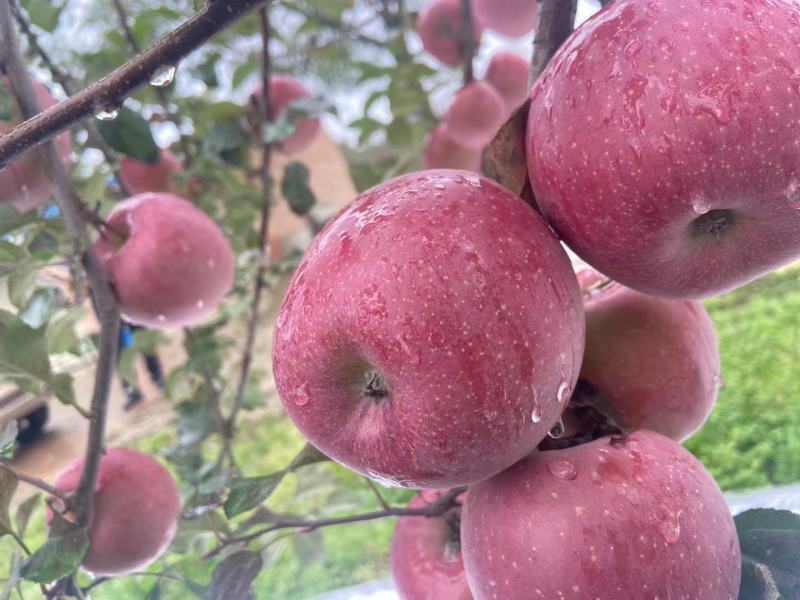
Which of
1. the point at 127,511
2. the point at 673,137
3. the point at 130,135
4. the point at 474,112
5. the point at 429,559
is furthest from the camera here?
the point at 474,112

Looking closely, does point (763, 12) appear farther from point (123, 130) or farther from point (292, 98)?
point (292, 98)

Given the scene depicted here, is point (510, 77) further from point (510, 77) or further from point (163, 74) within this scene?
point (163, 74)

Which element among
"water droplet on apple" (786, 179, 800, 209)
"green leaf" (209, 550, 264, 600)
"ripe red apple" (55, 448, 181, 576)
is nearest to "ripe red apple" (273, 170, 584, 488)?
"water droplet on apple" (786, 179, 800, 209)

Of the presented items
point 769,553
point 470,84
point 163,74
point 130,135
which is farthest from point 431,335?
point 470,84

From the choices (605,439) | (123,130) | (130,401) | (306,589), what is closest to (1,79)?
(123,130)

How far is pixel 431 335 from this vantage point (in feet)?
1.07

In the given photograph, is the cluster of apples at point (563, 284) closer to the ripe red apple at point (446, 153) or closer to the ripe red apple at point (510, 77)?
the ripe red apple at point (446, 153)

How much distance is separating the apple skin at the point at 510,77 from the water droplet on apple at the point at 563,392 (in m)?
0.82

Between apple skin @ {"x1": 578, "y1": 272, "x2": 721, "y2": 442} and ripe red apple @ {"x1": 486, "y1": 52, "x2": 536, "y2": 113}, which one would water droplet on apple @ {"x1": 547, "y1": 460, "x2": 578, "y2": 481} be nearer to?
apple skin @ {"x1": 578, "y1": 272, "x2": 721, "y2": 442}

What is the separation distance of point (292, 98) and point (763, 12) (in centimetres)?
80

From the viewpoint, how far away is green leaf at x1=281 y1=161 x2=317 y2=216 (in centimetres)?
102

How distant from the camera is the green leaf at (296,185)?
3.35ft

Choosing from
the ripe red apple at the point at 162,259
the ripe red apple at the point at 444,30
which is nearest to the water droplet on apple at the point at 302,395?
the ripe red apple at the point at 162,259

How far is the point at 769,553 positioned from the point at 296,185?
0.79 meters
